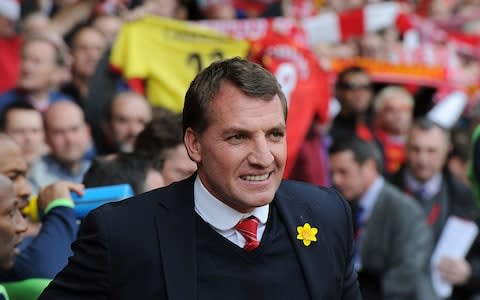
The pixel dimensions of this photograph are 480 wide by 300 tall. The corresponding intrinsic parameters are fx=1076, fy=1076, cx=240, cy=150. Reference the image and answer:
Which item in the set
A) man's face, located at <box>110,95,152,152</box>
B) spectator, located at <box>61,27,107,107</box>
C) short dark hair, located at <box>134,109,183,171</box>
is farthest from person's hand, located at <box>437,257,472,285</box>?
spectator, located at <box>61,27,107,107</box>

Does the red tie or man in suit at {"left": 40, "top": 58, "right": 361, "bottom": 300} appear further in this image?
the red tie

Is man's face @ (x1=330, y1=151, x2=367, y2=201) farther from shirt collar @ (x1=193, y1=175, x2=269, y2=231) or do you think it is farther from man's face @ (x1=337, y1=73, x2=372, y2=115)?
shirt collar @ (x1=193, y1=175, x2=269, y2=231)

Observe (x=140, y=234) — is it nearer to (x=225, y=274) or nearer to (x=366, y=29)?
(x=225, y=274)

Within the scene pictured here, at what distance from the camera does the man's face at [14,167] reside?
4.65 m

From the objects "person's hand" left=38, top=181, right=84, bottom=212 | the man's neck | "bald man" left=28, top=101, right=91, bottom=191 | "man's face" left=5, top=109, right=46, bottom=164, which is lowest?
the man's neck

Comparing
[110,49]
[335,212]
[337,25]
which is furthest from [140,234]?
[337,25]

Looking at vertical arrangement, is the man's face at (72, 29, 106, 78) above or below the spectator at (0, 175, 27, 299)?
below

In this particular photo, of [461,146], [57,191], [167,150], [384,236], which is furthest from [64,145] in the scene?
[461,146]

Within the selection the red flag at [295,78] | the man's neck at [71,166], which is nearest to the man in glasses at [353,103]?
the red flag at [295,78]

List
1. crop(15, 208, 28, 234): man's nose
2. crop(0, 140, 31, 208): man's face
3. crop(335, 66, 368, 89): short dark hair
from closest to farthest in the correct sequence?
crop(15, 208, 28, 234): man's nose → crop(0, 140, 31, 208): man's face → crop(335, 66, 368, 89): short dark hair

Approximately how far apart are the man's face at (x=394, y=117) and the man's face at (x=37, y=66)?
10.1 feet

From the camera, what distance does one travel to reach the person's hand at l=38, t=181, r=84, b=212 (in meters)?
4.41

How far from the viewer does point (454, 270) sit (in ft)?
25.5

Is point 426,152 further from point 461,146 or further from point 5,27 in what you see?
point 5,27
